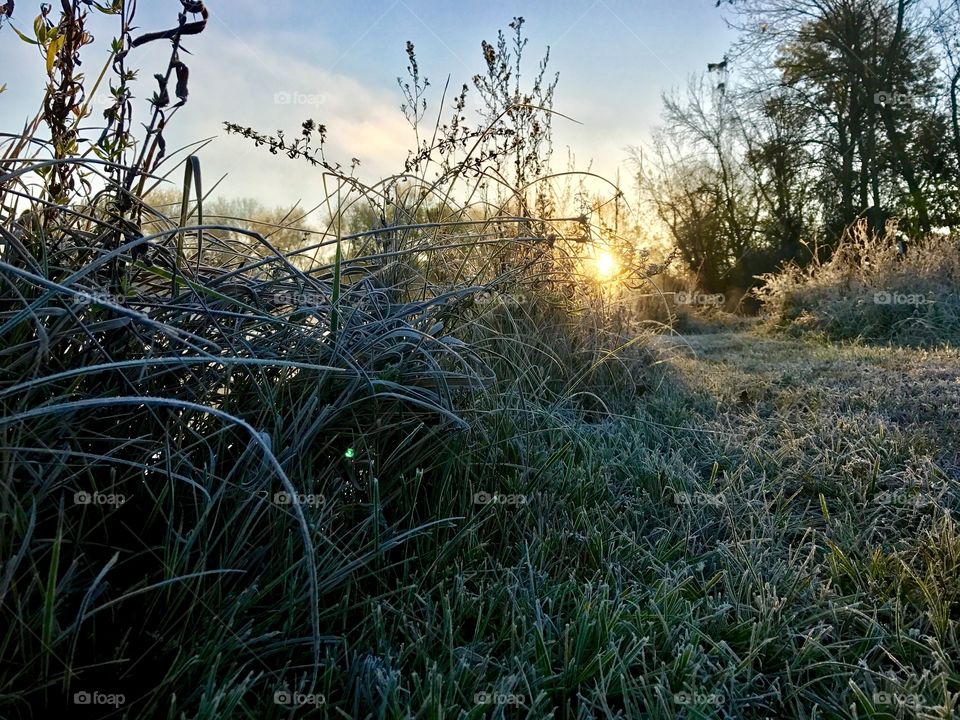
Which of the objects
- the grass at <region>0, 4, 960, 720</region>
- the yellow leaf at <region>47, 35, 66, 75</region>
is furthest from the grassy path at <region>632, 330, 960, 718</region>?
the yellow leaf at <region>47, 35, 66, 75</region>

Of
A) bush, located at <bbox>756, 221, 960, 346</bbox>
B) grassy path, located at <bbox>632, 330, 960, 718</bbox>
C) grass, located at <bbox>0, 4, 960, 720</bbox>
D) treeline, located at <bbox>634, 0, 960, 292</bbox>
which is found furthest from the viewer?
treeline, located at <bbox>634, 0, 960, 292</bbox>

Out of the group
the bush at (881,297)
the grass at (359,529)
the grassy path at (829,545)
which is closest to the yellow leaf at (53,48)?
the grass at (359,529)

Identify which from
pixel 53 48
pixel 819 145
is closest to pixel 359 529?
pixel 53 48

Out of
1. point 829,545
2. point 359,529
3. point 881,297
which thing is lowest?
point 829,545

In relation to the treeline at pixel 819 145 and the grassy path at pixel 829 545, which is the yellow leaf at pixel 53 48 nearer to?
the grassy path at pixel 829 545

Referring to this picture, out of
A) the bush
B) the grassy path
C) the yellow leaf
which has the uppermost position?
the yellow leaf

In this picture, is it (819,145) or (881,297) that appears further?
(819,145)

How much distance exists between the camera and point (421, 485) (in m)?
1.30

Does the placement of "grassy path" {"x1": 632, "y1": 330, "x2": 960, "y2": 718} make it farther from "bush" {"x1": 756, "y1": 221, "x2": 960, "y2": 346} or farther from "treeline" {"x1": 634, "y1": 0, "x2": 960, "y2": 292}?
"treeline" {"x1": 634, "y1": 0, "x2": 960, "y2": 292}

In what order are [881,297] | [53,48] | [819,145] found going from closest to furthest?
[53,48], [881,297], [819,145]

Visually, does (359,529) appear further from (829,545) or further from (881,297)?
(881,297)

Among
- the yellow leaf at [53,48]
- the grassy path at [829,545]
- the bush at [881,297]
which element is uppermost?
the yellow leaf at [53,48]

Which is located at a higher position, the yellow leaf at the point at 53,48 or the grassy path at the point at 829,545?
the yellow leaf at the point at 53,48

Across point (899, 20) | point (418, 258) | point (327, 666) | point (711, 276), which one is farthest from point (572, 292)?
point (899, 20)
